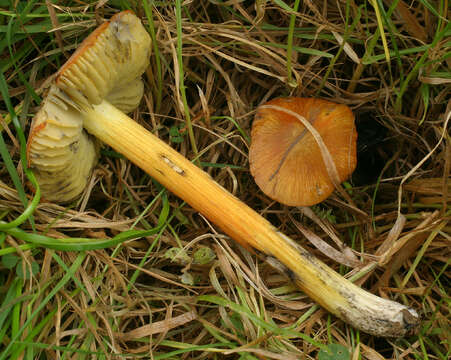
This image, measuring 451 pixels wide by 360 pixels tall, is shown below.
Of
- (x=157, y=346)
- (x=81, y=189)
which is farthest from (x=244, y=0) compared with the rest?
(x=157, y=346)

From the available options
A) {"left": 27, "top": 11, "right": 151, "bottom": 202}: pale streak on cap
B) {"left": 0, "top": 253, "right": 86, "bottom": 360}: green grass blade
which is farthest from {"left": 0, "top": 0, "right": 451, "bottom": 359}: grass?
{"left": 27, "top": 11, "right": 151, "bottom": 202}: pale streak on cap

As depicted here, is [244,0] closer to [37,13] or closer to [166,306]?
[37,13]

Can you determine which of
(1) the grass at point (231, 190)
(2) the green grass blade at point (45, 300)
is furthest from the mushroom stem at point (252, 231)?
(2) the green grass blade at point (45, 300)

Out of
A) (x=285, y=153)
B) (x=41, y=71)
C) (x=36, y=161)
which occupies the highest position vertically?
(x=41, y=71)

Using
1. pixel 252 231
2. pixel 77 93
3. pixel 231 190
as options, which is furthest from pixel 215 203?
pixel 77 93

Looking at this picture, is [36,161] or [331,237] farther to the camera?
[331,237]

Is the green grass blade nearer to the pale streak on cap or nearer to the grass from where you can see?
the grass
